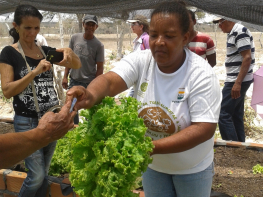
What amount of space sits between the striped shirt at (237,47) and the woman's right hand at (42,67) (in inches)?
135

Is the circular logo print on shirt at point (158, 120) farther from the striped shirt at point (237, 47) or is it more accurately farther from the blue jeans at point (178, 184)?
the striped shirt at point (237, 47)

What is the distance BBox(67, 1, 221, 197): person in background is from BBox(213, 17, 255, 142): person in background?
9.83 feet

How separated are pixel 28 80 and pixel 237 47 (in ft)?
12.1

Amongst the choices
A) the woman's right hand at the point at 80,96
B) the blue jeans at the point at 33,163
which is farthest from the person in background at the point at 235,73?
the woman's right hand at the point at 80,96

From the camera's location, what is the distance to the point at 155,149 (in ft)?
6.52

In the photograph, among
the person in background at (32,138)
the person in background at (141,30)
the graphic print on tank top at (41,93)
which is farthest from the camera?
the person in background at (141,30)

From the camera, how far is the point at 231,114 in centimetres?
529

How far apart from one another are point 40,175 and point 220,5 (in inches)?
110

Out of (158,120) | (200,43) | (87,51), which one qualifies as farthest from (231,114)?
(158,120)

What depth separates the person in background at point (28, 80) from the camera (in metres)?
3.11

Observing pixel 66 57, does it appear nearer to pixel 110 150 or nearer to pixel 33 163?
pixel 33 163

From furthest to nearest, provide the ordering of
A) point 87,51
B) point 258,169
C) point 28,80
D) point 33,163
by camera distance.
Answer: point 87,51, point 258,169, point 33,163, point 28,80

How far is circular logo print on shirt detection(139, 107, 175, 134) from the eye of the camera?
222 centimetres

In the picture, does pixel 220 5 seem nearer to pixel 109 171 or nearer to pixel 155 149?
pixel 155 149
